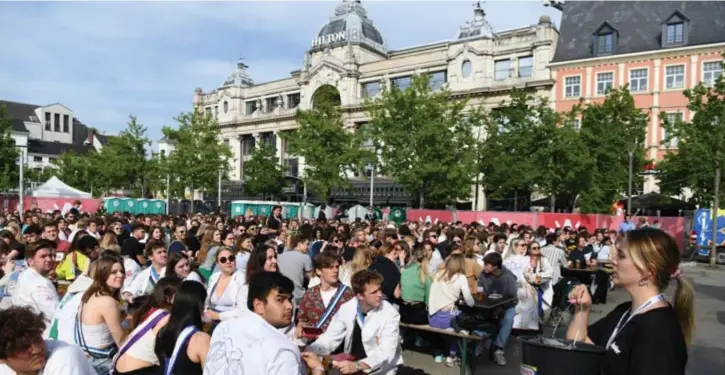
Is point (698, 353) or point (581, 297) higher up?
point (581, 297)

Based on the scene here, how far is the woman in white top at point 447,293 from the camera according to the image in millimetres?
7203

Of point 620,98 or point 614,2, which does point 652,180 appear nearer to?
point 620,98

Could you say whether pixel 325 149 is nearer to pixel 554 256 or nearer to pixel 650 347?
pixel 554 256

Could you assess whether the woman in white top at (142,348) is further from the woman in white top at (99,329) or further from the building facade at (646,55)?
the building facade at (646,55)

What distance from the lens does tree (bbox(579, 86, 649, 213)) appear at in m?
30.2

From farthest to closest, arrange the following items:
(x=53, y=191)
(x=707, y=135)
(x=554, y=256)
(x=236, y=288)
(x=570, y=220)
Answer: (x=53, y=191), (x=570, y=220), (x=707, y=135), (x=554, y=256), (x=236, y=288)

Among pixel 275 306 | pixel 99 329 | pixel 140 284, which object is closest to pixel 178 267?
pixel 140 284

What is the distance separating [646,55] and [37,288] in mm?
40479

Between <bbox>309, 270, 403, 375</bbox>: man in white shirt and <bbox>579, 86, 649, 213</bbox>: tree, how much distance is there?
1122 inches

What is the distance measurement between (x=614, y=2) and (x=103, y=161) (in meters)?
50.1

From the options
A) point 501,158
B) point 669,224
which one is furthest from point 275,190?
point 669,224

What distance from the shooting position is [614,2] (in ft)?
134

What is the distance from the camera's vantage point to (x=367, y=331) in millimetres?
4379

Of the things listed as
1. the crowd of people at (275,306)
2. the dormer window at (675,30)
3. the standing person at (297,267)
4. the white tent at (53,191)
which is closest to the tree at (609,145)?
the dormer window at (675,30)
